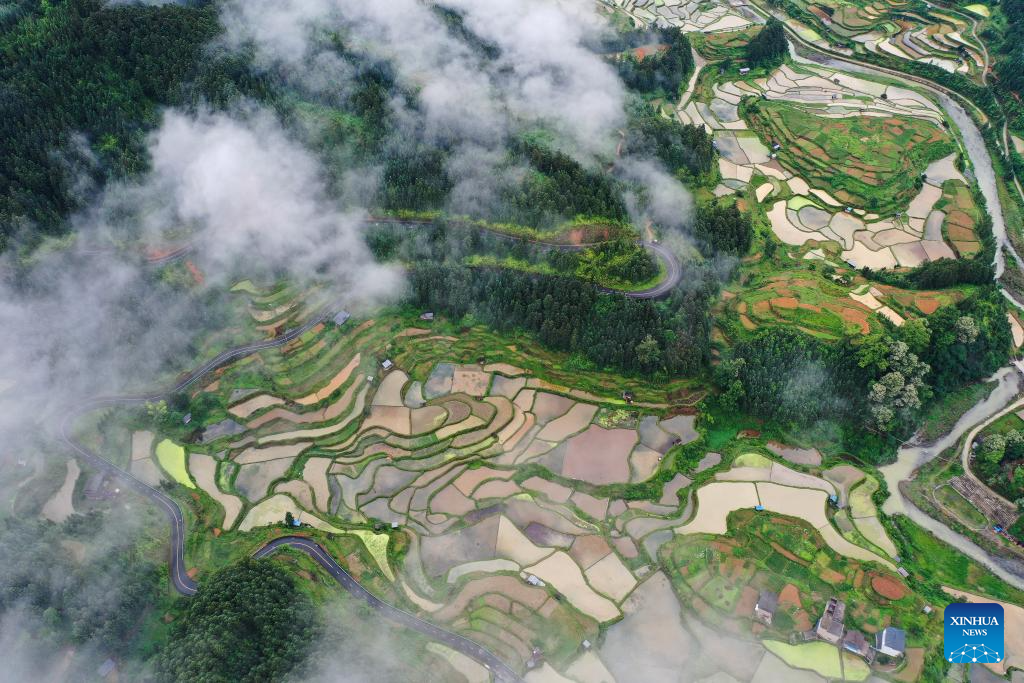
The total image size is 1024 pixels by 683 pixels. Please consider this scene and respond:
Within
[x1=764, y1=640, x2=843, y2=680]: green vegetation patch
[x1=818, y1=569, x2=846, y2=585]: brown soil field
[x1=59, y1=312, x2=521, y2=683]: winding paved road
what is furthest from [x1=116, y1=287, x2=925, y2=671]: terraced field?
[x1=764, y1=640, x2=843, y2=680]: green vegetation patch

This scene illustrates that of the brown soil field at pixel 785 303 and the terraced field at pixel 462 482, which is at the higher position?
the brown soil field at pixel 785 303

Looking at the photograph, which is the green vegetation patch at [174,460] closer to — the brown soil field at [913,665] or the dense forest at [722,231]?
the dense forest at [722,231]

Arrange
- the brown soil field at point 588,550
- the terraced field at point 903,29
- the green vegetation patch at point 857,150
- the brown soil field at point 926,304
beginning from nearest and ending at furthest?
the brown soil field at point 588,550 → the brown soil field at point 926,304 → the green vegetation patch at point 857,150 → the terraced field at point 903,29

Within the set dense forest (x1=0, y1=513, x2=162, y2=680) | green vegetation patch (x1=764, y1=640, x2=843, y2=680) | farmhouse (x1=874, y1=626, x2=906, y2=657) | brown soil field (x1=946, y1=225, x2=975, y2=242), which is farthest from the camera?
brown soil field (x1=946, y1=225, x2=975, y2=242)

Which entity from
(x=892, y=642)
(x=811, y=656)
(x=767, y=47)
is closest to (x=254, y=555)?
(x=811, y=656)

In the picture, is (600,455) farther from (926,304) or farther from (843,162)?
(843,162)

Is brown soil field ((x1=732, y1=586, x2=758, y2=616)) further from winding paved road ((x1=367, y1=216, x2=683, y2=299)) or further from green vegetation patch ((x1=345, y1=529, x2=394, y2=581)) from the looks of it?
winding paved road ((x1=367, y1=216, x2=683, y2=299))

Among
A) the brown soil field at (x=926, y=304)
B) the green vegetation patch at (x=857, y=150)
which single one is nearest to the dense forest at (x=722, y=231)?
the green vegetation patch at (x=857, y=150)
